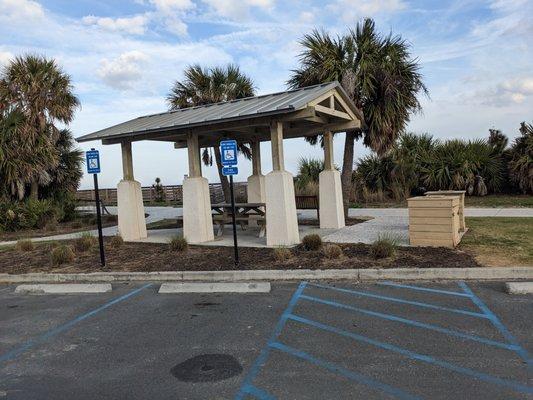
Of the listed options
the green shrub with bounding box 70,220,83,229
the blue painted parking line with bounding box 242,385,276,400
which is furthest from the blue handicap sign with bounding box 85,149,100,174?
the green shrub with bounding box 70,220,83,229

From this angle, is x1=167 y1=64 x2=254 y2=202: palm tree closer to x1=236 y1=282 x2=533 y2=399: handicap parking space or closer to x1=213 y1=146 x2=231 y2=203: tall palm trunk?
x1=213 y1=146 x2=231 y2=203: tall palm trunk

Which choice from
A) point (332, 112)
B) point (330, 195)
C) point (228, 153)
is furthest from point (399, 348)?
point (330, 195)

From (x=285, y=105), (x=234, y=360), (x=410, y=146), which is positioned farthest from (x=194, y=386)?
(x=410, y=146)

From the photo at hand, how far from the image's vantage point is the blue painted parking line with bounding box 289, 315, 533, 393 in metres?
3.88

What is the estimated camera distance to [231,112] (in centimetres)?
1137

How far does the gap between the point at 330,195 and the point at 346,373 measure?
Result: 9789 mm

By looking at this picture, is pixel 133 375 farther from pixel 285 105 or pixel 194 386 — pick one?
pixel 285 105

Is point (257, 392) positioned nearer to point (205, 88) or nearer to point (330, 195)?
point (330, 195)

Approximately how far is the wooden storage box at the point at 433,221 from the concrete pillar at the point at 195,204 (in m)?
5.04

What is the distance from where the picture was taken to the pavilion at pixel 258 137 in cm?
1077

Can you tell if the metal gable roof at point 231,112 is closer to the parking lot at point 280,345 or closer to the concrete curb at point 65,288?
Answer: the parking lot at point 280,345

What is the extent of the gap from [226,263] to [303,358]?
4.76 metres

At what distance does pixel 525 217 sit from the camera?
14.0 meters

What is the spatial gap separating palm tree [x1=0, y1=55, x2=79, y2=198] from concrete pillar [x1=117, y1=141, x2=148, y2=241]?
6.80m
